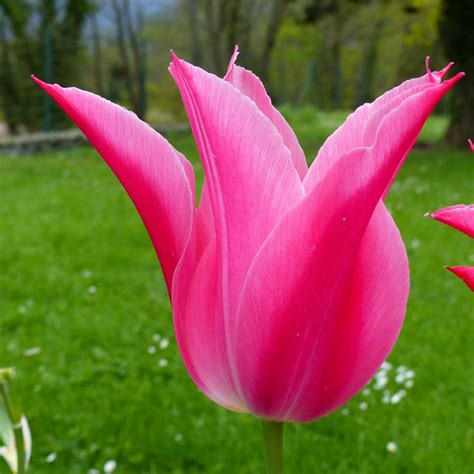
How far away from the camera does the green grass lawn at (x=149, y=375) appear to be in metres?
2.29

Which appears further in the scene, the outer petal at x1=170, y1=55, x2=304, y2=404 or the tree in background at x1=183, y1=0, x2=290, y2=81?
the tree in background at x1=183, y1=0, x2=290, y2=81

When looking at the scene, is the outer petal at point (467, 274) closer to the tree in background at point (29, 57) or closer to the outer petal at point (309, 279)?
the outer petal at point (309, 279)

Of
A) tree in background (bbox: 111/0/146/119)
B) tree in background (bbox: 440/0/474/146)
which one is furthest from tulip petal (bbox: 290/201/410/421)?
tree in background (bbox: 111/0/146/119)

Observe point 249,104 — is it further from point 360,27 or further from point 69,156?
point 360,27

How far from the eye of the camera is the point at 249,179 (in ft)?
1.41

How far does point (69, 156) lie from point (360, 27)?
15.3 meters

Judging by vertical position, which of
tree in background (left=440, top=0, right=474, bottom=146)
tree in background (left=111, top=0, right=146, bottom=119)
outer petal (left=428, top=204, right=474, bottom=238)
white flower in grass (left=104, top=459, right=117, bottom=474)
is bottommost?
tree in background (left=111, top=0, right=146, bottom=119)

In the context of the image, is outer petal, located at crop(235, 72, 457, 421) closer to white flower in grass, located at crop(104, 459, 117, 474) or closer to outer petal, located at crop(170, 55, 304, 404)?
outer petal, located at crop(170, 55, 304, 404)

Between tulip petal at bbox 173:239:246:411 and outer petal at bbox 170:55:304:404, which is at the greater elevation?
outer petal at bbox 170:55:304:404

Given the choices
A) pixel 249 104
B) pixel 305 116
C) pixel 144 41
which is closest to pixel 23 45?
pixel 144 41

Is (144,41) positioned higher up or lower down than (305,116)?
higher up

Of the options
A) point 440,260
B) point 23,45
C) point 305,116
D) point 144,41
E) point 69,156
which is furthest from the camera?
point 305,116

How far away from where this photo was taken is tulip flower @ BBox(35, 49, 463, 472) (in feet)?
1.34

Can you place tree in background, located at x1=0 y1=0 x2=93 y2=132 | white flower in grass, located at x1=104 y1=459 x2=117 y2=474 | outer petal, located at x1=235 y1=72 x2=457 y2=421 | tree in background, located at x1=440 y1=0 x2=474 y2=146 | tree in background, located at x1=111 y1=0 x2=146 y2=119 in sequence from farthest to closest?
tree in background, located at x1=111 y1=0 x2=146 y2=119
tree in background, located at x1=0 y1=0 x2=93 y2=132
tree in background, located at x1=440 y1=0 x2=474 y2=146
white flower in grass, located at x1=104 y1=459 x2=117 y2=474
outer petal, located at x1=235 y1=72 x2=457 y2=421
